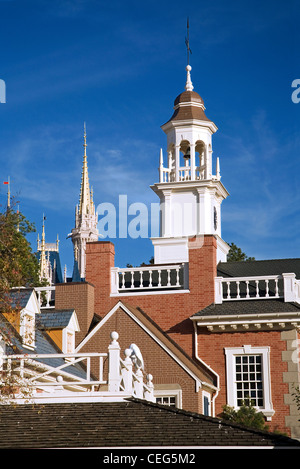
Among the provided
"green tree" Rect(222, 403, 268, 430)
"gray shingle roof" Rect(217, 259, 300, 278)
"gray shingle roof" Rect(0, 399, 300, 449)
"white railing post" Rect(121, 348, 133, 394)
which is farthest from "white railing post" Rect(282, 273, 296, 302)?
"gray shingle roof" Rect(0, 399, 300, 449)

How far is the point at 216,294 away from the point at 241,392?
3937 mm

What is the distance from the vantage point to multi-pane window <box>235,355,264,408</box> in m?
31.8

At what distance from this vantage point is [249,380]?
32.2 m

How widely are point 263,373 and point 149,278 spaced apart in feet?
22.2

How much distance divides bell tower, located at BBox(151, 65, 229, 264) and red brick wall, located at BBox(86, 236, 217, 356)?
24.3ft

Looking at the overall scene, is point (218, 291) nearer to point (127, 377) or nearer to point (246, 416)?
point (246, 416)

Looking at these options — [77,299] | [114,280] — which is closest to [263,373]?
[114,280]

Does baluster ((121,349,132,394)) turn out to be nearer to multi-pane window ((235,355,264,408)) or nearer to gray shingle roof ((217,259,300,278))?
multi-pane window ((235,355,264,408))

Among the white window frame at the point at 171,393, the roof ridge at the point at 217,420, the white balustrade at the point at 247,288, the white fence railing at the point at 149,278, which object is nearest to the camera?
the roof ridge at the point at 217,420

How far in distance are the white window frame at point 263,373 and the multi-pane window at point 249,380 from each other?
175 millimetres

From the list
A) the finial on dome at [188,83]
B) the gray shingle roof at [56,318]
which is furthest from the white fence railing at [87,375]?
the finial on dome at [188,83]

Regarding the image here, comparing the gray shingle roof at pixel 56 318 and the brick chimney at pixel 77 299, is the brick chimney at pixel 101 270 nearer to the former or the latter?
the brick chimney at pixel 77 299

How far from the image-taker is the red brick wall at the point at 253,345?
103ft

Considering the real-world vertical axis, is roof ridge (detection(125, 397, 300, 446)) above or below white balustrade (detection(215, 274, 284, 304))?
below
